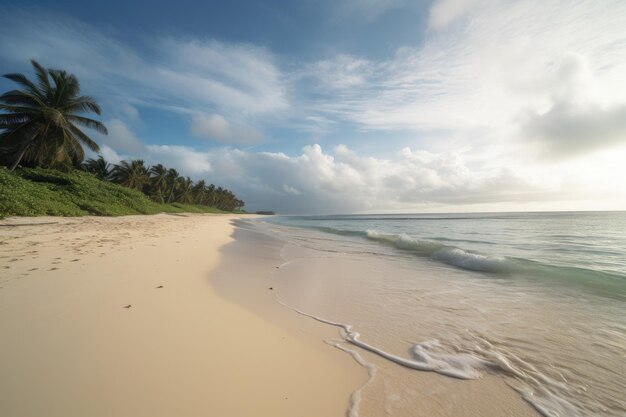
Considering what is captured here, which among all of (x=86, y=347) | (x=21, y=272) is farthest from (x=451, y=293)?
(x=21, y=272)

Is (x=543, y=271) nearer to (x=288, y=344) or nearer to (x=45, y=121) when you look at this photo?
(x=288, y=344)

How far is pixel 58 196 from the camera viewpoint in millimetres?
17875

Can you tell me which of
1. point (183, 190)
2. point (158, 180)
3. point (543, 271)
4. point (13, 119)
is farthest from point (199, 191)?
point (543, 271)

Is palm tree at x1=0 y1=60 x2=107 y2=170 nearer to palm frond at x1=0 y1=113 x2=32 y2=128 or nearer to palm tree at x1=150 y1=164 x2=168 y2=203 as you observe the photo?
palm frond at x1=0 y1=113 x2=32 y2=128

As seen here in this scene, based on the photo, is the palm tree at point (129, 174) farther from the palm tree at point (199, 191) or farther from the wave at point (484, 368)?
the wave at point (484, 368)

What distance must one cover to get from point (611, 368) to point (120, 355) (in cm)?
609

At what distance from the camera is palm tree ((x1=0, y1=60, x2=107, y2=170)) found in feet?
64.5

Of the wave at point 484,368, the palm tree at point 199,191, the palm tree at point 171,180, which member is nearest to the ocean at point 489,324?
the wave at point 484,368

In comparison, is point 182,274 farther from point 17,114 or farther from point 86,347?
point 17,114

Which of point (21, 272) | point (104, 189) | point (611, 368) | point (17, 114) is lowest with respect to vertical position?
point (21, 272)

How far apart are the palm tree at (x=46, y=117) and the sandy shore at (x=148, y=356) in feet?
79.6

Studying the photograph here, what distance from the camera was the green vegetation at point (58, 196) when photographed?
13659mm

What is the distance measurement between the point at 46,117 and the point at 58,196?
7.84m

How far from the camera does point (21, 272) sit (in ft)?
16.2
